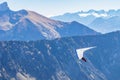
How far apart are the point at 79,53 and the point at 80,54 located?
45.6 inches

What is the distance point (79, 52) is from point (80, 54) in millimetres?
2312

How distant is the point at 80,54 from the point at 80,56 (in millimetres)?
2866

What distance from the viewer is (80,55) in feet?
506

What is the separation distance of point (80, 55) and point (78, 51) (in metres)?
5.42

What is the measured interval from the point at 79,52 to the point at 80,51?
1.11 m

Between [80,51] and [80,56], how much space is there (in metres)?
6.12

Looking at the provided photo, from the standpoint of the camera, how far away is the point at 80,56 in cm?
15275

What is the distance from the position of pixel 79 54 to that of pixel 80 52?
236 centimetres

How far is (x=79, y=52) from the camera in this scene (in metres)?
158

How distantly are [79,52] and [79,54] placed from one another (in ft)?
8.27

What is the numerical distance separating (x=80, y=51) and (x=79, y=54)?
3.55 m

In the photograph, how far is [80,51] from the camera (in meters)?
158

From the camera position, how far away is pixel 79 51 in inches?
6250

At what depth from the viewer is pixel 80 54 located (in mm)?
155500
